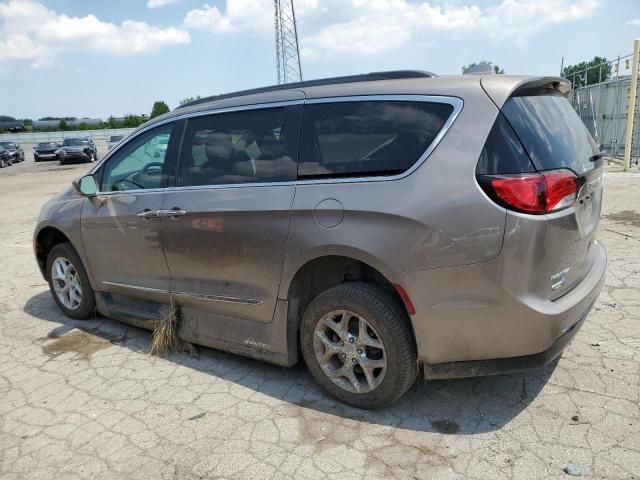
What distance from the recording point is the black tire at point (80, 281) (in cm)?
462

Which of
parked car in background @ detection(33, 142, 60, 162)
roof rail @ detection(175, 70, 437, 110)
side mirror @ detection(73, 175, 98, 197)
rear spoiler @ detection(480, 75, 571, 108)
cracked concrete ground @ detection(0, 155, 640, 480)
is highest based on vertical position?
roof rail @ detection(175, 70, 437, 110)

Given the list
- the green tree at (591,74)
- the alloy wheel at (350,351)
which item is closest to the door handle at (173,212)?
the alloy wheel at (350,351)

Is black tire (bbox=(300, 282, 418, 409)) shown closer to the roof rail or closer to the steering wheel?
the roof rail

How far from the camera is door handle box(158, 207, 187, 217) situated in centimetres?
359

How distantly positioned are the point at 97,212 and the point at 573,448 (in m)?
3.76

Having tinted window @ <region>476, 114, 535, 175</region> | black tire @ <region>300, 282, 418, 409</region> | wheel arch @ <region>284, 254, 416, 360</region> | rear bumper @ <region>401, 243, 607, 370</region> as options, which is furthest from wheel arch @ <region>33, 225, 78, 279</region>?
tinted window @ <region>476, 114, 535, 175</region>

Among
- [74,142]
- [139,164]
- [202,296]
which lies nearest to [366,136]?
[202,296]

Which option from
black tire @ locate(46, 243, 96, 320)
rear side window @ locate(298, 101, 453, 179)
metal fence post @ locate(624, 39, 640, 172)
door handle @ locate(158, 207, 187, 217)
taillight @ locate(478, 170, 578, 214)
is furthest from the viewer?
metal fence post @ locate(624, 39, 640, 172)

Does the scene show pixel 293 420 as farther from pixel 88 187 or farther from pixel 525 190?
pixel 88 187

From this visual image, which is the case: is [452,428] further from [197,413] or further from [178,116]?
[178,116]

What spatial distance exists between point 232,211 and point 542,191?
1.83 metres

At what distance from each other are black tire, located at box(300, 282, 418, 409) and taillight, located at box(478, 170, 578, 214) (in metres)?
0.81

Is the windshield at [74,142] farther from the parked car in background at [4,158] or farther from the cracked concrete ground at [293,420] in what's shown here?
the cracked concrete ground at [293,420]

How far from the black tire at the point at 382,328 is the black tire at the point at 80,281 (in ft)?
8.32
